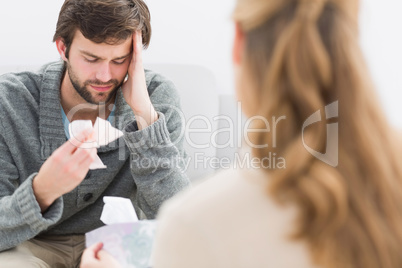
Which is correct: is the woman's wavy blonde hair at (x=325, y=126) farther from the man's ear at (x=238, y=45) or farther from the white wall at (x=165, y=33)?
the white wall at (x=165, y=33)

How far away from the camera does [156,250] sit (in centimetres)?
70

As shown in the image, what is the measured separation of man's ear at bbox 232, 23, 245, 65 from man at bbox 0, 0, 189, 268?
84cm

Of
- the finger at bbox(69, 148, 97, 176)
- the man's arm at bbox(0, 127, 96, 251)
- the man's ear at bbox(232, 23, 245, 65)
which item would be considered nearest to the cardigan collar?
the man's arm at bbox(0, 127, 96, 251)

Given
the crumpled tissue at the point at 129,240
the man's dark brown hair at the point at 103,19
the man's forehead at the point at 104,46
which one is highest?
the man's dark brown hair at the point at 103,19

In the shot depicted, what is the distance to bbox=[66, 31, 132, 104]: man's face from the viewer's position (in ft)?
5.32

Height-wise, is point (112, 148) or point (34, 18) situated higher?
point (34, 18)

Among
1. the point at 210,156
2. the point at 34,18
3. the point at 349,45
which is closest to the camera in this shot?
the point at 349,45

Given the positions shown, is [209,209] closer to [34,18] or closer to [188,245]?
[188,245]

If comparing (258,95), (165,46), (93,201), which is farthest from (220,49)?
(258,95)

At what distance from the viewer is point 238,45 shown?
0.68 meters

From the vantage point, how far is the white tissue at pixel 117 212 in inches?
47.3

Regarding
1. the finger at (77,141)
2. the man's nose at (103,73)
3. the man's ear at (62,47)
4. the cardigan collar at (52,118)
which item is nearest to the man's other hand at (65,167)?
the finger at (77,141)

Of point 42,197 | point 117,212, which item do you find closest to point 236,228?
point 117,212

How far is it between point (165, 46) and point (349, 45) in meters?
1.71
